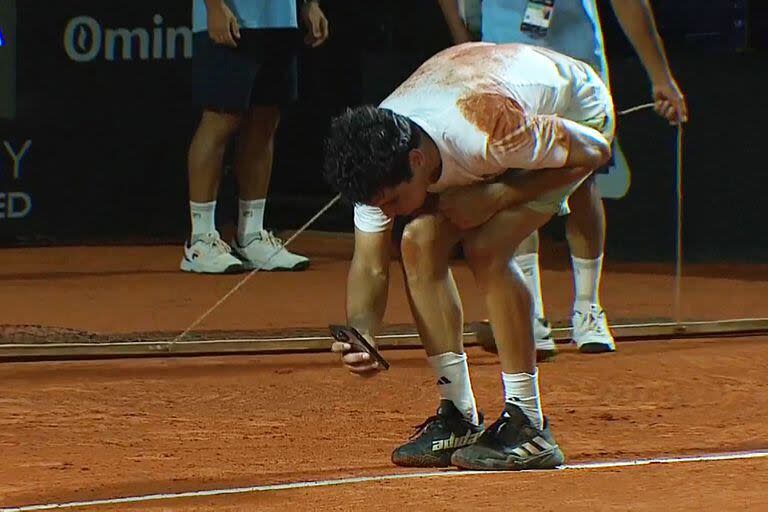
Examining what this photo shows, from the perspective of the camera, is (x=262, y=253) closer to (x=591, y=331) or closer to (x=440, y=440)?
(x=591, y=331)

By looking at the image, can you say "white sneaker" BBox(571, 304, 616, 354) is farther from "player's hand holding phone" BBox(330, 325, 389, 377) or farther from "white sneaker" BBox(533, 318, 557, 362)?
"player's hand holding phone" BBox(330, 325, 389, 377)

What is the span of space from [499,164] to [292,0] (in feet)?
12.9

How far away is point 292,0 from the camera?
7922 mm

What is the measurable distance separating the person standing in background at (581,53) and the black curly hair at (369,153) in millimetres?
1885

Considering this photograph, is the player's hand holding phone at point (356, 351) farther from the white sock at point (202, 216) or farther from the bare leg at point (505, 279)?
the white sock at point (202, 216)

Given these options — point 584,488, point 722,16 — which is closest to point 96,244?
point 722,16

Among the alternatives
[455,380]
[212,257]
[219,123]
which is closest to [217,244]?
[212,257]

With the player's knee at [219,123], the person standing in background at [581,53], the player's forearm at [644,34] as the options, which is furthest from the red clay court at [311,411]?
the player's forearm at [644,34]

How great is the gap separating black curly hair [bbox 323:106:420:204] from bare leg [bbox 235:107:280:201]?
401cm

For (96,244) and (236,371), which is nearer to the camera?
(236,371)

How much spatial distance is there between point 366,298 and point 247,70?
368 centimetres

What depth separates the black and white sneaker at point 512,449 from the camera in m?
4.41

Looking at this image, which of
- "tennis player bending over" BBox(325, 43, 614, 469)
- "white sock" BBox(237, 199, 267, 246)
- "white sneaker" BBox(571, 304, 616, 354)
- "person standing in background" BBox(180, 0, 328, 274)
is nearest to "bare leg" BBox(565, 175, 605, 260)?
"white sneaker" BBox(571, 304, 616, 354)

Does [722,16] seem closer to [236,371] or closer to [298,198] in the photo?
[298,198]
